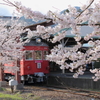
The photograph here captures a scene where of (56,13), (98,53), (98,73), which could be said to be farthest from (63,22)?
(98,73)

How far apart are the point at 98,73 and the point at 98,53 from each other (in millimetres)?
876

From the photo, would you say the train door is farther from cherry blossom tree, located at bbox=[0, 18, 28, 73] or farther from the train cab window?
cherry blossom tree, located at bbox=[0, 18, 28, 73]

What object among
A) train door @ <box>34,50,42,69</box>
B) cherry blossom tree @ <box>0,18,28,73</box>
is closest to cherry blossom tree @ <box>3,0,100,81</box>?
cherry blossom tree @ <box>0,18,28,73</box>

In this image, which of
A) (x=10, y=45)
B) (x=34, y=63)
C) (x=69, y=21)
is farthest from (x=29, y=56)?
(x=69, y=21)

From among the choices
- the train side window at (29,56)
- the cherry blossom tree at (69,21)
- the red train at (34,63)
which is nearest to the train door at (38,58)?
the red train at (34,63)

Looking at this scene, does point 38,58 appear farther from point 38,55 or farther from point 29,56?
point 29,56

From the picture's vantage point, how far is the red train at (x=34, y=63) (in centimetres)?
1127

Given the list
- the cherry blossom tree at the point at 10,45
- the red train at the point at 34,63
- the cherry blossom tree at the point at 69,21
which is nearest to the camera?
the cherry blossom tree at the point at 69,21

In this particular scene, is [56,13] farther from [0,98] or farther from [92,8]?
[0,98]

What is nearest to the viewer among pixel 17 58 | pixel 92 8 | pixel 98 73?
pixel 92 8

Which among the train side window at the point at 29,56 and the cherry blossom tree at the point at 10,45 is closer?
the cherry blossom tree at the point at 10,45

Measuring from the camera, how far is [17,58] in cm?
964

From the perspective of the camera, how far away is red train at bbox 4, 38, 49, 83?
1127 cm

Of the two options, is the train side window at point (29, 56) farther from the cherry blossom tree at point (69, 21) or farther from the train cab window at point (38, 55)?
the cherry blossom tree at point (69, 21)
